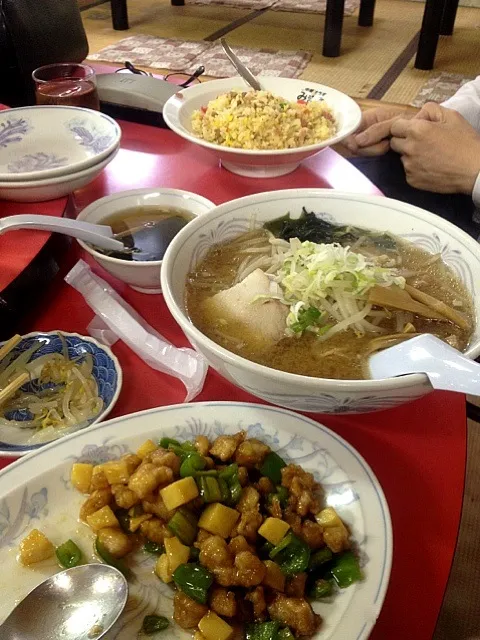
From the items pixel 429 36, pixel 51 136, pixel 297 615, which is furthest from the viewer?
pixel 429 36

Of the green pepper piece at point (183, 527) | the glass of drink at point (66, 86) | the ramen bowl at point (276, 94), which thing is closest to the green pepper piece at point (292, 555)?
the green pepper piece at point (183, 527)

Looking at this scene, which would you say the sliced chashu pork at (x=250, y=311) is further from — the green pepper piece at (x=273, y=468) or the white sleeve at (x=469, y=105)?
the white sleeve at (x=469, y=105)

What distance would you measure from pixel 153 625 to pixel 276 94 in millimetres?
1695

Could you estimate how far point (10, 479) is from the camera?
2.41 feet

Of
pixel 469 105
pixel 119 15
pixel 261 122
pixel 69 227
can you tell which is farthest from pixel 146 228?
pixel 119 15

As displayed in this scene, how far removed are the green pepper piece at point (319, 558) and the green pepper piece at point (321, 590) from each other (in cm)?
2

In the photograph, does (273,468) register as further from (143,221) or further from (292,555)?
(143,221)

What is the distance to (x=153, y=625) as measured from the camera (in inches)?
25.9

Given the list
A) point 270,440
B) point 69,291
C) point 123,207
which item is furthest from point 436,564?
point 123,207

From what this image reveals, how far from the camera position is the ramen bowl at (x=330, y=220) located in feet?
2.24

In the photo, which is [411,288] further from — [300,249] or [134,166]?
[134,166]

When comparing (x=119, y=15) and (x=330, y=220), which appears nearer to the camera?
(x=330, y=220)

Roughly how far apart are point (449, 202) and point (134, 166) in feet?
3.53

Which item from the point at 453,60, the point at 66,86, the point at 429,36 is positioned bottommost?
the point at 453,60
